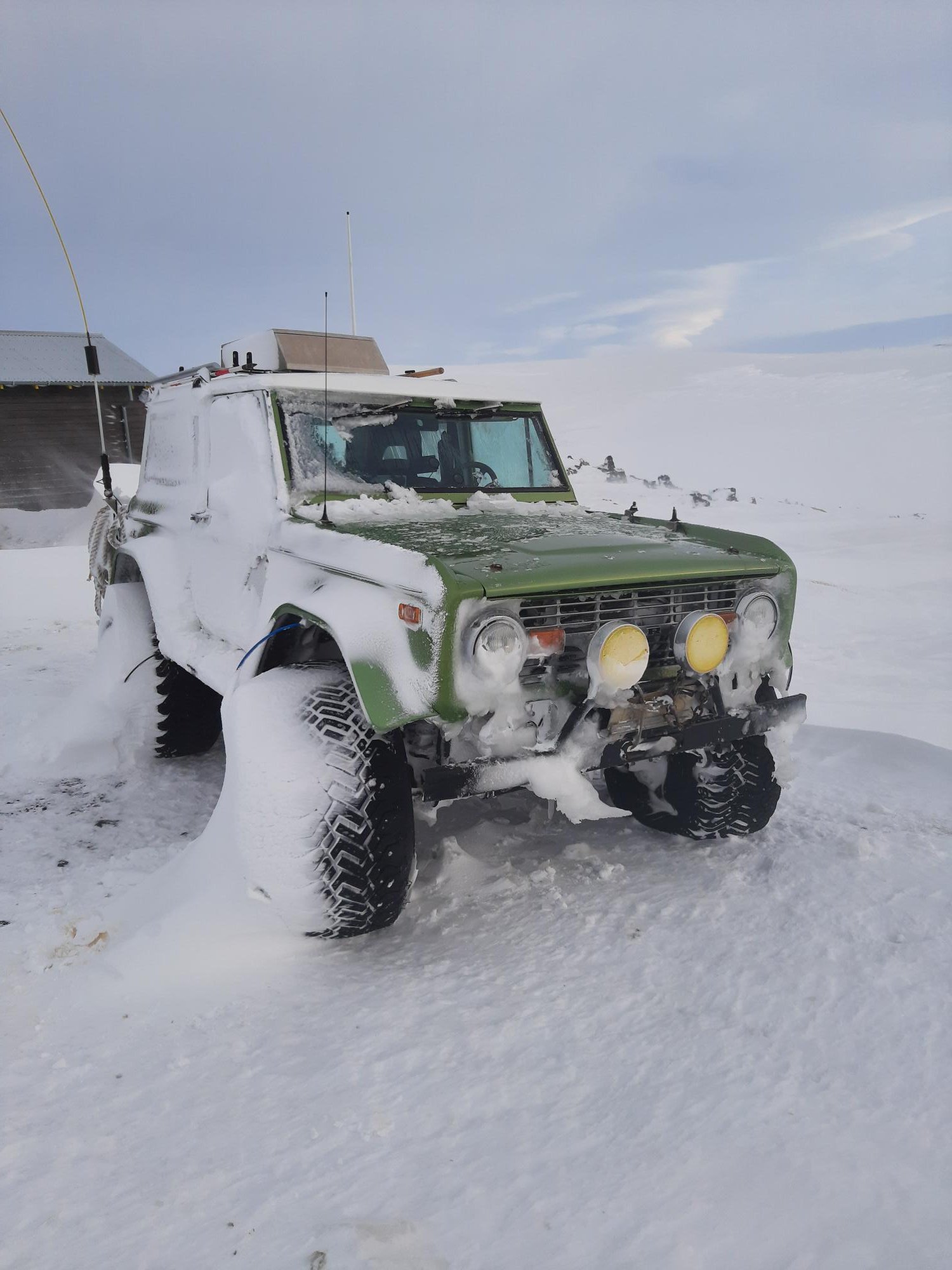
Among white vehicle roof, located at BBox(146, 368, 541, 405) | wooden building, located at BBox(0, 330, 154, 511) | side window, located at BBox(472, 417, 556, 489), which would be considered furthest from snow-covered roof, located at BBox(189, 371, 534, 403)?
wooden building, located at BBox(0, 330, 154, 511)

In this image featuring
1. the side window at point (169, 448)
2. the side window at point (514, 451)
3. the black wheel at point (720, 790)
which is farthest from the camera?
the side window at point (169, 448)

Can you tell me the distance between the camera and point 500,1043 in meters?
2.45

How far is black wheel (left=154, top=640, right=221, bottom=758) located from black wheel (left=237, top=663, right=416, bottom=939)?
2.27m

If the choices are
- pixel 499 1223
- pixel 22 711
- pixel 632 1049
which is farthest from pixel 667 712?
pixel 22 711

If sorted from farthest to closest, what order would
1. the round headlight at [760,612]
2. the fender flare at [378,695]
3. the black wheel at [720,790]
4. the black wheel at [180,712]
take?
the black wheel at [180,712] → the black wheel at [720,790] → the round headlight at [760,612] → the fender flare at [378,695]

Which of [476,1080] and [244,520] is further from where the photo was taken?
[244,520]

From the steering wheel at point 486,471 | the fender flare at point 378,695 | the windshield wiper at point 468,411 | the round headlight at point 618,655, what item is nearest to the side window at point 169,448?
the windshield wiper at point 468,411

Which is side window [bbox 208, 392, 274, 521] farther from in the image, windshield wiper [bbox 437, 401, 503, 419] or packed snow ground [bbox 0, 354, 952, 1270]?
packed snow ground [bbox 0, 354, 952, 1270]

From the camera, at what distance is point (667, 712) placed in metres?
2.99

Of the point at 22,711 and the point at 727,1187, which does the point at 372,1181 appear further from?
the point at 22,711

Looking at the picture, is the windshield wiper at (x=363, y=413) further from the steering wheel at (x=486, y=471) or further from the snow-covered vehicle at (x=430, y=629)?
the steering wheel at (x=486, y=471)

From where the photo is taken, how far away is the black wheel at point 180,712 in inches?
195

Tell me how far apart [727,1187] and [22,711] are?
529 centimetres

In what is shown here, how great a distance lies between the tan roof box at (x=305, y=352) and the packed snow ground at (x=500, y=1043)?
7.55 ft
